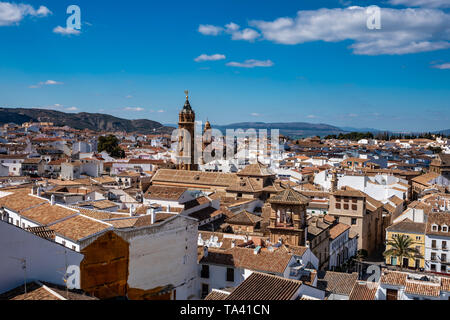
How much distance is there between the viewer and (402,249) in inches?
1064

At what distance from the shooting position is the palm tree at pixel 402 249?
1064 inches

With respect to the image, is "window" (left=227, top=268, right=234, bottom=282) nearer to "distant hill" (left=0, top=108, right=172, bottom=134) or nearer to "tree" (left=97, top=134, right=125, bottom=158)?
"tree" (left=97, top=134, right=125, bottom=158)

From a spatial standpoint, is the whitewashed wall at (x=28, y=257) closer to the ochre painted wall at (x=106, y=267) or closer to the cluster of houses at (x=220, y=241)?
the cluster of houses at (x=220, y=241)

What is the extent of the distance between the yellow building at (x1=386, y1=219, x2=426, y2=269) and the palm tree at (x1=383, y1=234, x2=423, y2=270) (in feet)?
0.90

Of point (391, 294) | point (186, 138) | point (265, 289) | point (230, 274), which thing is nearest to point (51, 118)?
point (186, 138)

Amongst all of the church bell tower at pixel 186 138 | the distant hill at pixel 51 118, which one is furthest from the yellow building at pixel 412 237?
the distant hill at pixel 51 118

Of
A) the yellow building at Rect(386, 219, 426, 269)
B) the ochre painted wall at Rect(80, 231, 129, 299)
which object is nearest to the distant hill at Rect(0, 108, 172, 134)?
the yellow building at Rect(386, 219, 426, 269)

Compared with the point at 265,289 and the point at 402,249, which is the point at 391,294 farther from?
the point at 402,249

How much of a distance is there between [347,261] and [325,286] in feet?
38.6

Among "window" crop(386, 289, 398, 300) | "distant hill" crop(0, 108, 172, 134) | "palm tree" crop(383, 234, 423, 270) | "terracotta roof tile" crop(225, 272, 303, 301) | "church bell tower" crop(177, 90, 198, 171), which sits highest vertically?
"distant hill" crop(0, 108, 172, 134)

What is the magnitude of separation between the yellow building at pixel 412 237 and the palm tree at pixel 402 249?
275 millimetres

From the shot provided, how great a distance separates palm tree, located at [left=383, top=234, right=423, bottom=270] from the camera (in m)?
27.0
